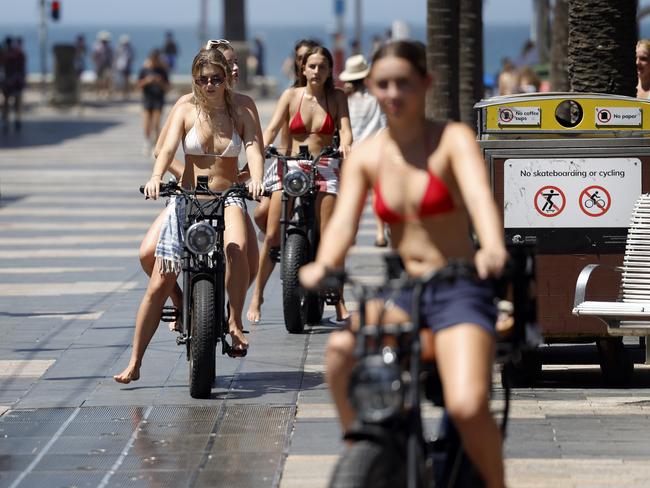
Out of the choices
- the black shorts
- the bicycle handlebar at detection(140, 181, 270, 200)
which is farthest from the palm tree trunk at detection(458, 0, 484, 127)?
the black shorts

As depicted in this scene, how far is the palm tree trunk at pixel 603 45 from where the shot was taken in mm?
10391

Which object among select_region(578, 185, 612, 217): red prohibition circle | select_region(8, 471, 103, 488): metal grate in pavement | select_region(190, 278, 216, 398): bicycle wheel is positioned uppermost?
select_region(578, 185, 612, 217): red prohibition circle

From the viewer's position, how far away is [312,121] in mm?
11242

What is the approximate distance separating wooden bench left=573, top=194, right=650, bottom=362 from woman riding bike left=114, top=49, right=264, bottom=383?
5.92ft

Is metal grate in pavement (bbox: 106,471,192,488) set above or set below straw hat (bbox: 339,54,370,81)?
below

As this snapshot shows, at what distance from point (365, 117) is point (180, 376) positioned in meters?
6.10

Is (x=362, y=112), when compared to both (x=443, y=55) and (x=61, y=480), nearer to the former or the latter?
(x=443, y=55)

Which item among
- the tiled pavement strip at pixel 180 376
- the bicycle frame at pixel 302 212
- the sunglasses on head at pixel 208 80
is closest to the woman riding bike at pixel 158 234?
the sunglasses on head at pixel 208 80

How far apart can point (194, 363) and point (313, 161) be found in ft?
9.72

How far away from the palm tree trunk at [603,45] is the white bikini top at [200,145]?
2.80m

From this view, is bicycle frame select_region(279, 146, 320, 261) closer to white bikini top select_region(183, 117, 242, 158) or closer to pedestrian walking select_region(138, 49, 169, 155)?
white bikini top select_region(183, 117, 242, 158)

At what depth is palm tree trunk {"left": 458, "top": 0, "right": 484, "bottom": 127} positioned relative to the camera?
1695 centimetres

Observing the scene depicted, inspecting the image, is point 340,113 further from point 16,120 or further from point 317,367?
point 16,120

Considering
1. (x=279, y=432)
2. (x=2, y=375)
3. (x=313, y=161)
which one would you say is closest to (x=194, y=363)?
(x=279, y=432)
